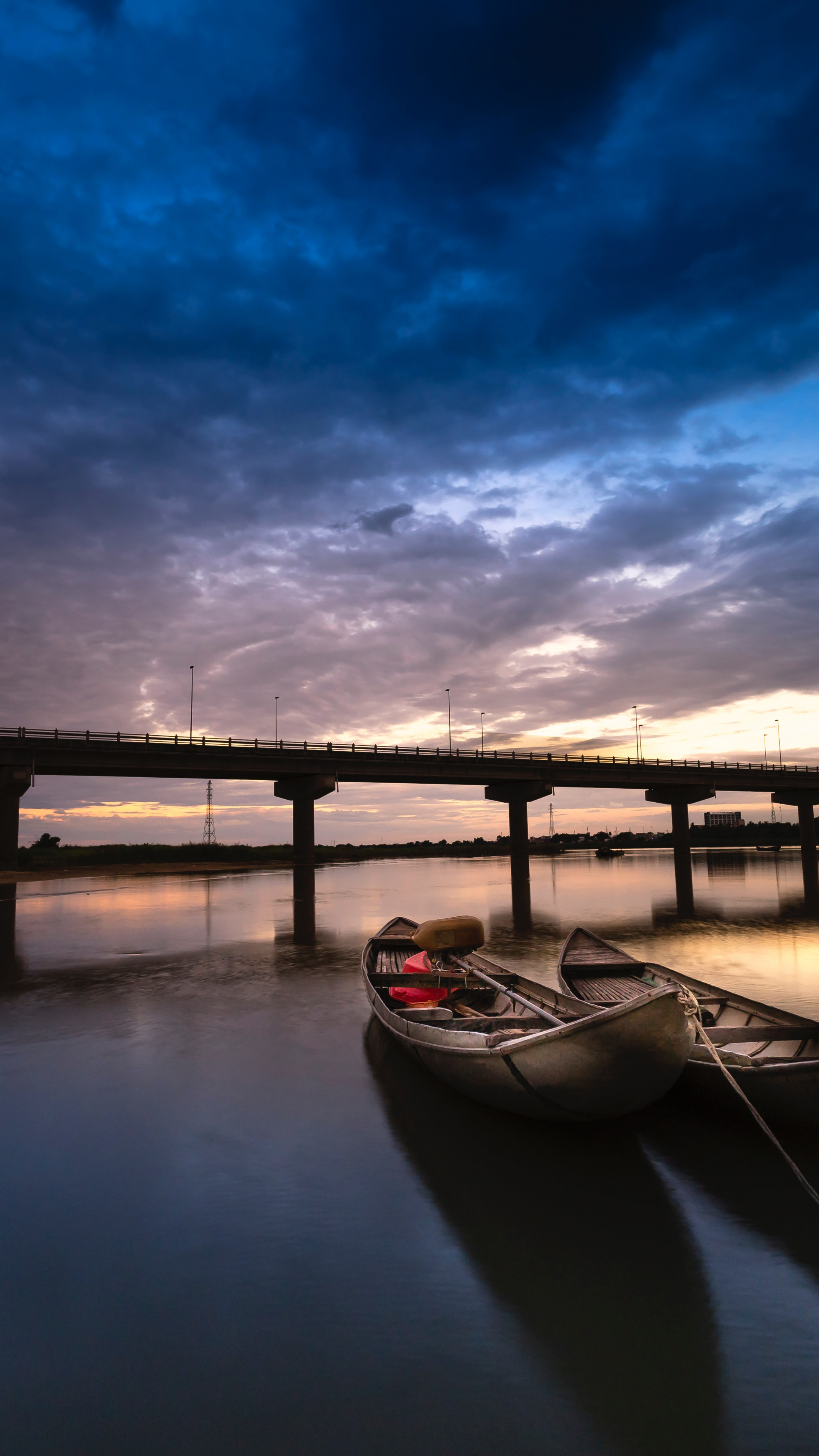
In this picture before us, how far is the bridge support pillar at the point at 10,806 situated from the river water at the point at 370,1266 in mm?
38180

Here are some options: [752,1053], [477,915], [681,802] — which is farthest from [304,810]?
[752,1053]

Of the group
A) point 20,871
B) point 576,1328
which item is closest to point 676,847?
point 20,871

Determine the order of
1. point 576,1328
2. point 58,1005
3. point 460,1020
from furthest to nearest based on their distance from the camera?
1. point 58,1005
2. point 460,1020
3. point 576,1328

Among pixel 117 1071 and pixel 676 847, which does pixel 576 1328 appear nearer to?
pixel 117 1071

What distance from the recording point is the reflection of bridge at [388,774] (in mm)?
47906

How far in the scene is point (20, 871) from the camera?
205 ft

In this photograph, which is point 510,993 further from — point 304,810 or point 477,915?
point 304,810

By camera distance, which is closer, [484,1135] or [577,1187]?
[577,1187]

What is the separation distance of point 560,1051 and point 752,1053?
3.64 metres

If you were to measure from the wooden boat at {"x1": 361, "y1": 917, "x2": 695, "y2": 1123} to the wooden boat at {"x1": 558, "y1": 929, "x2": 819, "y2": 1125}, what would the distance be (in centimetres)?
71

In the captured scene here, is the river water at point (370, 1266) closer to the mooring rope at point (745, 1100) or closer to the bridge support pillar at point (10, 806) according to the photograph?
the mooring rope at point (745, 1100)

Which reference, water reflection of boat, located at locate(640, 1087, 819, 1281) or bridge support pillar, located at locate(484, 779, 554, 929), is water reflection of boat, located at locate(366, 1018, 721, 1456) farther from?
bridge support pillar, located at locate(484, 779, 554, 929)

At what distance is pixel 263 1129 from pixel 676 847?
2827 inches

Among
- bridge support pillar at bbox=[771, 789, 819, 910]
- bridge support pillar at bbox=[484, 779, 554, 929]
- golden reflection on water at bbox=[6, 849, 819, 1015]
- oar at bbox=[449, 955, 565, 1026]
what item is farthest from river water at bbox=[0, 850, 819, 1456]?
bridge support pillar at bbox=[771, 789, 819, 910]
